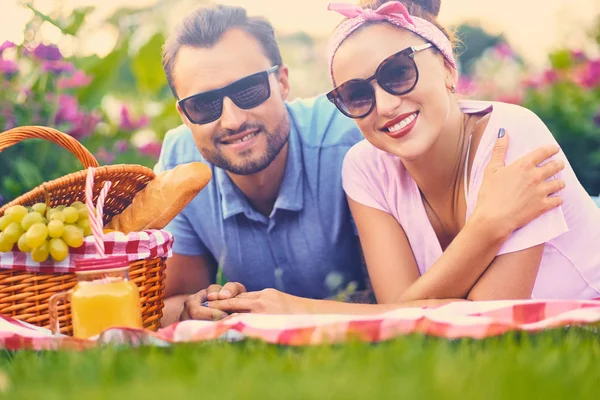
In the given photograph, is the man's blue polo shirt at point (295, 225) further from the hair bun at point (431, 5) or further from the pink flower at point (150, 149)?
the pink flower at point (150, 149)

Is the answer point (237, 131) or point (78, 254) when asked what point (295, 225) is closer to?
point (237, 131)

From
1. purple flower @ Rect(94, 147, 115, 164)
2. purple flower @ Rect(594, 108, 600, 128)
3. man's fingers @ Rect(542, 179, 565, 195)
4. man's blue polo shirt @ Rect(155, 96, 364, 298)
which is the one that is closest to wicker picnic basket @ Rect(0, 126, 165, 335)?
man's blue polo shirt @ Rect(155, 96, 364, 298)

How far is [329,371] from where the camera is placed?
164 cm

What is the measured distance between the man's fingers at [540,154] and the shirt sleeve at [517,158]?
9cm

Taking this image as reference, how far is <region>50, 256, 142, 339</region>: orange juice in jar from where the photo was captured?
229 cm

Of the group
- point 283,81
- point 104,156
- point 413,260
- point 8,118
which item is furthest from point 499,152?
point 104,156

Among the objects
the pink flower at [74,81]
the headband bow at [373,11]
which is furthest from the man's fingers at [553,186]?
the pink flower at [74,81]

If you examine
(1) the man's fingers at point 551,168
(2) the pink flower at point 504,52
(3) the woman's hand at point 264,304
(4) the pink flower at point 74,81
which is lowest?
(3) the woman's hand at point 264,304

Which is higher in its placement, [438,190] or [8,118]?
[8,118]

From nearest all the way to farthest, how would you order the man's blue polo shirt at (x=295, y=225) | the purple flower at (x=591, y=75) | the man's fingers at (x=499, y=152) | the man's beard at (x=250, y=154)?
the man's fingers at (x=499, y=152)
the man's beard at (x=250, y=154)
the man's blue polo shirt at (x=295, y=225)
the purple flower at (x=591, y=75)

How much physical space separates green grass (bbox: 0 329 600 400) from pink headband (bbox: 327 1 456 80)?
125cm

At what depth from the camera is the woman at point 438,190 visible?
8.57 ft

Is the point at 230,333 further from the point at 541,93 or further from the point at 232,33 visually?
the point at 541,93

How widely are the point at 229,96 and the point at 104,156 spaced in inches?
85.9
